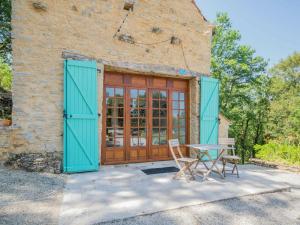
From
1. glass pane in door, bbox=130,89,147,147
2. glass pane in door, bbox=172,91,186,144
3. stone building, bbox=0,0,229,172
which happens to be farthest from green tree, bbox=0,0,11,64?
glass pane in door, bbox=172,91,186,144

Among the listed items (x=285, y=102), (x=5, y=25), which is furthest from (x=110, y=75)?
(x=285, y=102)

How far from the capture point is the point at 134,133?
5.56 meters

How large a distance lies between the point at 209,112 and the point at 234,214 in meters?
3.95

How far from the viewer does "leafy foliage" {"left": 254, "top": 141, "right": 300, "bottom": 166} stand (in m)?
5.73

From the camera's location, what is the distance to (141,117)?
5.68 metres

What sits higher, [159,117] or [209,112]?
[209,112]

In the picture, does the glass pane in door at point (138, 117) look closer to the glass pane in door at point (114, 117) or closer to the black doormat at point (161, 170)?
the glass pane in door at point (114, 117)

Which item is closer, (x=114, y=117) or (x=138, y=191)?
(x=138, y=191)

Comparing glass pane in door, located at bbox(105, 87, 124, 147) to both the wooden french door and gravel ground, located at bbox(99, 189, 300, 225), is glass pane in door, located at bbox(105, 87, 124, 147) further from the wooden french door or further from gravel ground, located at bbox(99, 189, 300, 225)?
gravel ground, located at bbox(99, 189, 300, 225)

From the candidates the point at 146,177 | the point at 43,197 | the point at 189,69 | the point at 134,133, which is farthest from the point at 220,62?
the point at 43,197

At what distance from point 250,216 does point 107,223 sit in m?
1.82

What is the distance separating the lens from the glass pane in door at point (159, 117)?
230 inches

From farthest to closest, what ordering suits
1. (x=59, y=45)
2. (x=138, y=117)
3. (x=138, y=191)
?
(x=138, y=117) < (x=59, y=45) < (x=138, y=191)

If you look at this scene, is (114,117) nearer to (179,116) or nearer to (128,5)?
(179,116)
